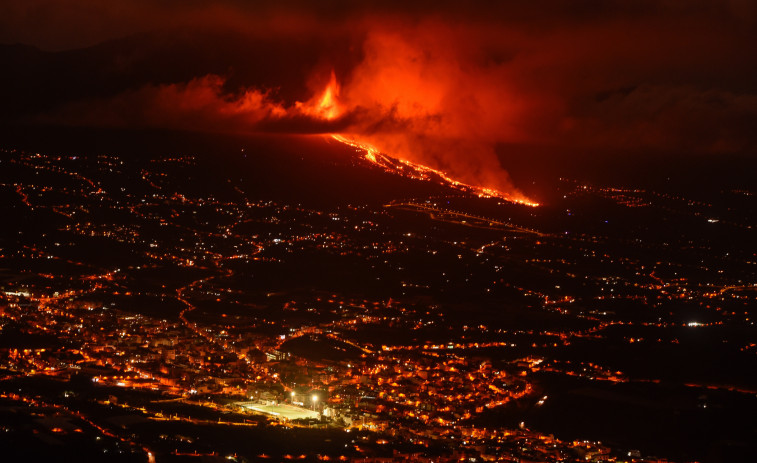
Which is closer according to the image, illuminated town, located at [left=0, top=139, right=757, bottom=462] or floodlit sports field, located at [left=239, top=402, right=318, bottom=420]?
illuminated town, located at [left=0, top=139, right=757, bottom=462]

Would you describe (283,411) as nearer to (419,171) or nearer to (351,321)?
(351,321)

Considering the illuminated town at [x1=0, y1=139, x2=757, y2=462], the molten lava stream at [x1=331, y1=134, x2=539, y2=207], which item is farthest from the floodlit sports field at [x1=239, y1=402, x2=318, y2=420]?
the molten lava stream at [x1=331, y1=134, x2=539, y2=207]

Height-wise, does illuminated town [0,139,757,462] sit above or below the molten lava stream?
below

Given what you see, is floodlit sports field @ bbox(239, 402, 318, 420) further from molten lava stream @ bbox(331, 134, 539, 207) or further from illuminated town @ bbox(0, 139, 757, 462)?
molten lava stream @ bbox(331, 134, 539, 207)

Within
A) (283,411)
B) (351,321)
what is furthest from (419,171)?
(283,411)

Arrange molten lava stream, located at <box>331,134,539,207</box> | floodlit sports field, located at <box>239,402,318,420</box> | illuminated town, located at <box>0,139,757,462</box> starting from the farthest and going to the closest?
molten lava stream, located at <box>331,134,539,207</box> < floodlit sports field, located at <box>239,402,318,420</box> < illuminated town, located at <box>0,139,757,462</box>

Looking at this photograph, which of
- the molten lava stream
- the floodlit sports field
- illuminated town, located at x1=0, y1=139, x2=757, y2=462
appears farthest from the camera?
the molten lava stream
